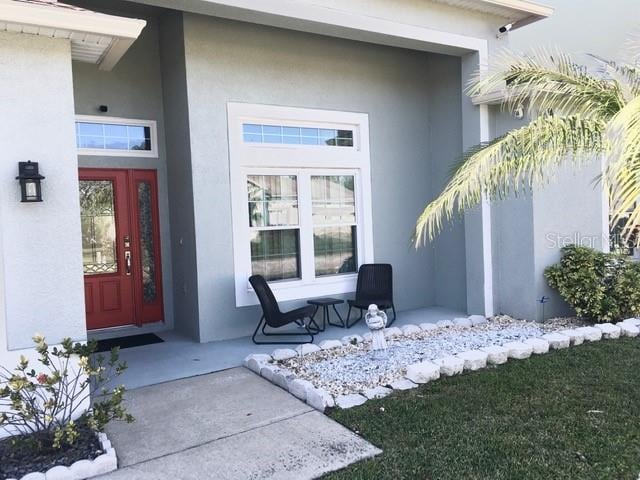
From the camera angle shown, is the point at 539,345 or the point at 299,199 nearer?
the point at 539,345

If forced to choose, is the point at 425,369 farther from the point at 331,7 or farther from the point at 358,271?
the point at 331,7

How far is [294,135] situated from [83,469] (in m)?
5.55

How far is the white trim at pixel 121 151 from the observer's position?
7.39 m

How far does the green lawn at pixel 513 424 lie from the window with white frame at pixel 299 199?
3.30 meters

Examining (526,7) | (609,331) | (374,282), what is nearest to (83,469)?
(374,282)

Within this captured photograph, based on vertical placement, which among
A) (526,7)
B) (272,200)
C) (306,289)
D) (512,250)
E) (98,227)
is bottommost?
(306,289)

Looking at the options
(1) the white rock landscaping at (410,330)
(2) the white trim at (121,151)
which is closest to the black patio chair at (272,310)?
(1) the white rock landscaping at (410,330)

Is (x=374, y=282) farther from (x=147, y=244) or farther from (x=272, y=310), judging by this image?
(x=147, y=244)

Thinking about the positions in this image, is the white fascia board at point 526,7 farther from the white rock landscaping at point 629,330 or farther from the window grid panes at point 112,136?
the window grid panes at point 112,136

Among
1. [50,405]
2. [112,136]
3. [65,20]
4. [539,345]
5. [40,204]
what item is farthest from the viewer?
[112,136]

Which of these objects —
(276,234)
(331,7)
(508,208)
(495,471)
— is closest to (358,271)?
(276,234)

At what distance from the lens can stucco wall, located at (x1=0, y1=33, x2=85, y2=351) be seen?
435 cm

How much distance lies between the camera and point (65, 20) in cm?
426

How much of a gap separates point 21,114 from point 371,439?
3.97 m
